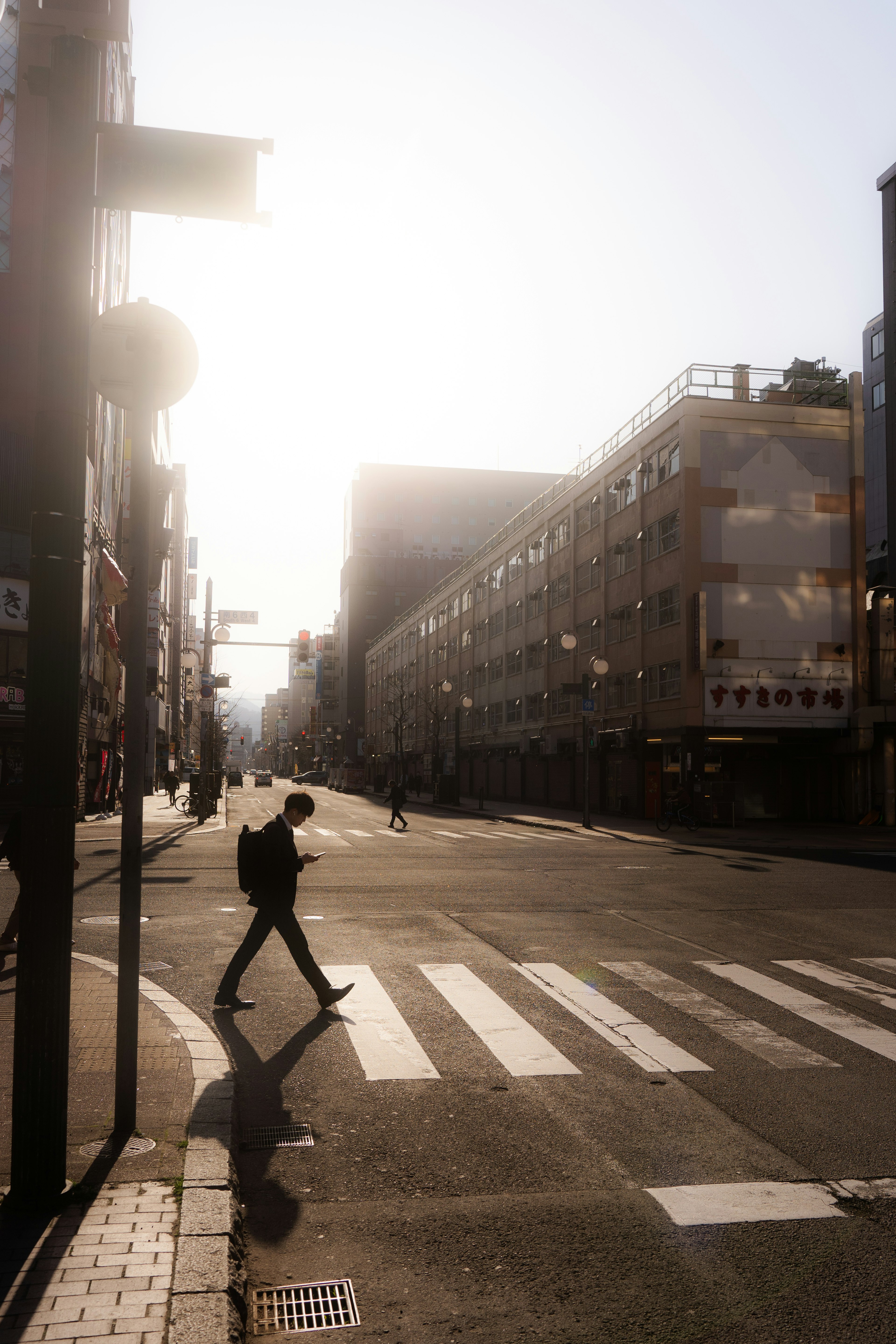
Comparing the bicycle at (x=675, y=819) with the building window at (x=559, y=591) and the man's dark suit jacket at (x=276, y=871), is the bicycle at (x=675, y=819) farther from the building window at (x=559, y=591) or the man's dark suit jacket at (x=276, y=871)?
the man's dark suit jacket at (x=276, y=871)

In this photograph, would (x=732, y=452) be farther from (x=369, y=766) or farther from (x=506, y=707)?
(x=369, y=766)

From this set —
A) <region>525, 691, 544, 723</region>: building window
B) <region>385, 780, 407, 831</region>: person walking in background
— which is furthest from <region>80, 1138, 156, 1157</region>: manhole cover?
<region>525, 691, 544, 723</region>: building window

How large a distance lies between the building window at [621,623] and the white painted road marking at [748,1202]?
131 ft

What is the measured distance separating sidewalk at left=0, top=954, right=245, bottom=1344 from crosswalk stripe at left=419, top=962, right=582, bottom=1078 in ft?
6.54

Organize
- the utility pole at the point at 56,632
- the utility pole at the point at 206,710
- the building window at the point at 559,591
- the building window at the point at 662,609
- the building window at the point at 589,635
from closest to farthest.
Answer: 1. the utility pole at the point at 56,632
2. the utility pole at the point at 206,710
3. the building window at the point at 662,609
4. the building window at the point at 589,635
5. the building window at the point at 559,591

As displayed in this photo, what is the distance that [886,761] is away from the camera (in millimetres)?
37781

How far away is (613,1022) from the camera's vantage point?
8156mm

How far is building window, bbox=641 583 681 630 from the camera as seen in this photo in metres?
40.4

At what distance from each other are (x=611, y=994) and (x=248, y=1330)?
230 inches

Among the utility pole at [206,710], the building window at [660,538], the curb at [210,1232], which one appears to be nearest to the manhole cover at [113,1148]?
the curb at [210,1232]

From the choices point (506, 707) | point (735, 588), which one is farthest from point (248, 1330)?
point (506, 707)

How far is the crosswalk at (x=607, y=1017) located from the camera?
708 centimetres

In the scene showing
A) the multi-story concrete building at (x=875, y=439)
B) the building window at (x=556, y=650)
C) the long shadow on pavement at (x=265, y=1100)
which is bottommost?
the long shadow on pavement at (x=265, y=1100)

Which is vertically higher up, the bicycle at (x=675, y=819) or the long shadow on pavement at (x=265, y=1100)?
the long shadow on pavement at (x=265, y=1100)
